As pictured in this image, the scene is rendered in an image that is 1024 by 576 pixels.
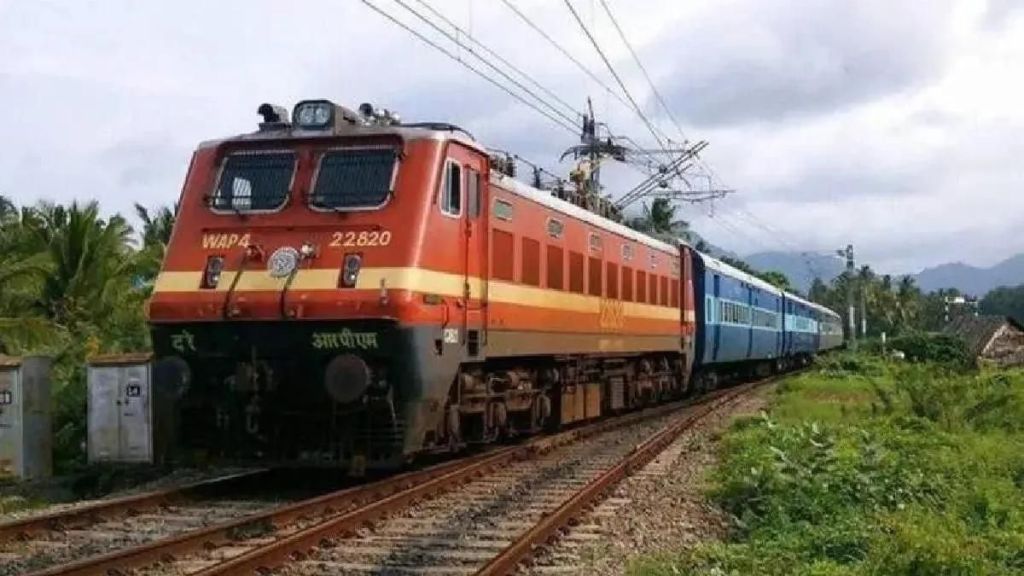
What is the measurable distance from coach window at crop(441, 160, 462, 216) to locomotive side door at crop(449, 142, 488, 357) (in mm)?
82

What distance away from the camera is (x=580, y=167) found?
98.4 ft

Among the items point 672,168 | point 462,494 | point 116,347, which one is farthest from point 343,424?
point 672,168

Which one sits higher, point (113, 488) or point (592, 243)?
point (592, 243)

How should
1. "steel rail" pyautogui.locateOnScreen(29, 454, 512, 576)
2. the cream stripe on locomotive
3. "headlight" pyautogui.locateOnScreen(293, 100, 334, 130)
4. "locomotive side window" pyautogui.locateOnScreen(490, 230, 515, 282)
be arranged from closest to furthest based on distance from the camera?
1. "steel rail" pyautogui.locateOnScreen(29, 454, 512, 576)
2. the cream stripe on locomotive
3. "headlight" pyautogui.locateOnScreen(293, 100, 334, 130)
4. "locomotive side window" pyautogui.locateOnScreen(490, 230, 515, 282)

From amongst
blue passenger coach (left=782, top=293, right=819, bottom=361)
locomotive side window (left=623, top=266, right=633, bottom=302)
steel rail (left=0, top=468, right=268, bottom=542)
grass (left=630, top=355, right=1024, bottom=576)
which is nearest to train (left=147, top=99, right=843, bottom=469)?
steel rail (left=0, top=468, right=268, bottom=542)

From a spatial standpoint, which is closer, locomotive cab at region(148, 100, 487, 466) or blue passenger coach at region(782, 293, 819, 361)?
locomotive cab at region(148, 100, 487, 466)

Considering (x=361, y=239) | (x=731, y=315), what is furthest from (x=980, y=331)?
(x=361, y=239)

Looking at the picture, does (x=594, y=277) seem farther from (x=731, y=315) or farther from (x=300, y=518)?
(x=731, y=315)

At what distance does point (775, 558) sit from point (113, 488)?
25.5 ft

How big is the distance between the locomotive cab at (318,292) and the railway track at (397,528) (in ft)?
2.87

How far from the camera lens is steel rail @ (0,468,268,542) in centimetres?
920

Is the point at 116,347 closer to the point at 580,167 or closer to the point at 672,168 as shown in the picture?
the point at 580,167

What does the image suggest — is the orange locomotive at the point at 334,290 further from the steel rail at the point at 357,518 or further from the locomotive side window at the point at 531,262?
the locomotive side window at the point at 531,262

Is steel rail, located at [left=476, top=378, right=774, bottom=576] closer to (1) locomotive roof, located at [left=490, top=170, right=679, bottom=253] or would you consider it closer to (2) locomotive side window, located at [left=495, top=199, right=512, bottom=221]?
(2) locomotive side window, located at [left=495, top=199, right=512, bottom=221]
